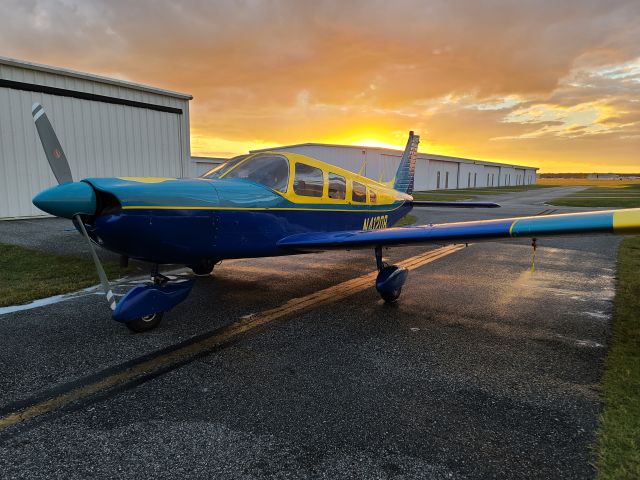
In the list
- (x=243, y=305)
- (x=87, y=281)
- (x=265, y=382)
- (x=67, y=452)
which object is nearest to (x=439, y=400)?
(x=265, y=382)

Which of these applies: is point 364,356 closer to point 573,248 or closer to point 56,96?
point 573,248

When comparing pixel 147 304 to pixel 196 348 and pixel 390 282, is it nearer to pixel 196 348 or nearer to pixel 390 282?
pixel 196 348

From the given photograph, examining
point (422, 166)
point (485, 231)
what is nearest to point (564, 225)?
point (485, 231)

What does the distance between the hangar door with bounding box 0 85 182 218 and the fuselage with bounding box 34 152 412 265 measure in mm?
11146

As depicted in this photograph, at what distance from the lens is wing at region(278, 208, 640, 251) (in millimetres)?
3838

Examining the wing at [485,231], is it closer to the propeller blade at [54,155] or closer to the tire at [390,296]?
the tire at [390,296]

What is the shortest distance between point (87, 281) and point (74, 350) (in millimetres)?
3064

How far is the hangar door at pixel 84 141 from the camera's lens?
42.8 feet

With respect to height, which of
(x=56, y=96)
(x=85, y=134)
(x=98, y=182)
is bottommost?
(x=98, y=182)

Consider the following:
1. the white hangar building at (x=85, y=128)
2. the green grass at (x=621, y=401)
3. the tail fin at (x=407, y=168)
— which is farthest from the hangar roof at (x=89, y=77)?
the green grass at (x=621, y=401)

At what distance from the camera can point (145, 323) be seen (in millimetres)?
4492

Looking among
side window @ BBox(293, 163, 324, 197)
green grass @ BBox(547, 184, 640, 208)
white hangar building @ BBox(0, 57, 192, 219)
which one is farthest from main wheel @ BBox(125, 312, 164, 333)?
green grass @ BBox(547, 184, 640, 208)

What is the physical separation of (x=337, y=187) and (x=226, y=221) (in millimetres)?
2359

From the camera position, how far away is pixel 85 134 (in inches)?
575
